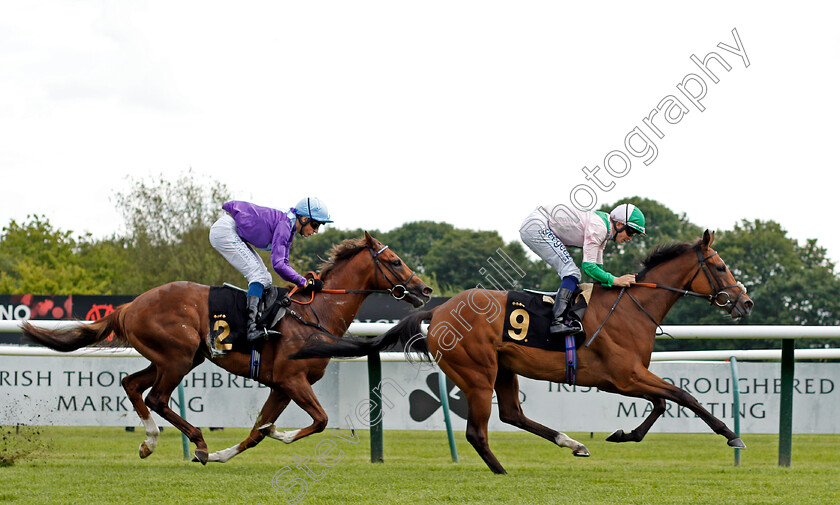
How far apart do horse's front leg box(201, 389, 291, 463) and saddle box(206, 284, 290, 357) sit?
0.38 meters

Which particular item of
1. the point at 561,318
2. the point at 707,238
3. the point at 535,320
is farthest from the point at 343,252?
the point at 707,238

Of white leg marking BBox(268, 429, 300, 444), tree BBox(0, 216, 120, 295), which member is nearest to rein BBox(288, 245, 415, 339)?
white leg marking BBox(268, 429, 300, 444)

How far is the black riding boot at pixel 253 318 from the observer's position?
579 cm

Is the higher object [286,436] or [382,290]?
[382,290]

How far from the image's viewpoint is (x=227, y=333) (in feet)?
19.2

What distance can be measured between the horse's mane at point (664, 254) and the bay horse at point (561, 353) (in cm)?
11

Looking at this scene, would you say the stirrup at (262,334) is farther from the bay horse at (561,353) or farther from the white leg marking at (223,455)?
the white leg marking at (223,455)

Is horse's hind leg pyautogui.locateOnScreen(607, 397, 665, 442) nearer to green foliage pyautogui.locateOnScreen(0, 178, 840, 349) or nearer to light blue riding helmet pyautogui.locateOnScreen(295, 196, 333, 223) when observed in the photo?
light blue riding helmet pyautogui.locateOnScreen(295, 196, 333, 223)

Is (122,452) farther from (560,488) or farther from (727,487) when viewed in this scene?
(727,487)

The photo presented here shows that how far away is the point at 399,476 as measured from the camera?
538 centimetres

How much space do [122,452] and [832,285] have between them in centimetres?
3226

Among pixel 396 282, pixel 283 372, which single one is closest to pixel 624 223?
pixel 396 282

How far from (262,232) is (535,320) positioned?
2019 mm

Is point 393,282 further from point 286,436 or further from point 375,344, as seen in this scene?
point 286,436
